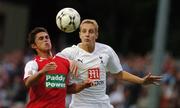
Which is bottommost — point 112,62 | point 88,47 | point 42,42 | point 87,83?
point 87,83

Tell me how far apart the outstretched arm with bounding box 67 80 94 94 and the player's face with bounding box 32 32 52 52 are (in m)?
0.59

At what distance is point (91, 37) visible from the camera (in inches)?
446

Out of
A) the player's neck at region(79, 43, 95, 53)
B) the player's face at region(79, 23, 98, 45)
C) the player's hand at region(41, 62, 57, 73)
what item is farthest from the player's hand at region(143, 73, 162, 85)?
the player's hand at region(41, 62, 57, 73)

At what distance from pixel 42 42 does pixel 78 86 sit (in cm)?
74

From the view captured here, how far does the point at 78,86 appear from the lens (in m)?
11.0

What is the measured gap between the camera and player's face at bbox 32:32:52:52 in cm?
1102

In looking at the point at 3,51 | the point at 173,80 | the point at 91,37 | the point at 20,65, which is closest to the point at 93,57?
the point at 91,37

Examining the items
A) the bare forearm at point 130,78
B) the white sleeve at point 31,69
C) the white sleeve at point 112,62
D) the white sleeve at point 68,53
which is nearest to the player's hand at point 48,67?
the white sleeve at point 31,69

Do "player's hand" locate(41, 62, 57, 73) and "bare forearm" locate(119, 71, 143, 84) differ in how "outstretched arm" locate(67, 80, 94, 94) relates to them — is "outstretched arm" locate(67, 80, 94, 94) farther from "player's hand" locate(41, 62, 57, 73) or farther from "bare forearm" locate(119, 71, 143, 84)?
"bare forearm" locate(119, 71, 143, 84)

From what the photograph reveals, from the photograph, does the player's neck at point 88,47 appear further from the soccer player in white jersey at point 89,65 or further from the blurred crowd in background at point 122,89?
the blurred crowd in background at point 122,89

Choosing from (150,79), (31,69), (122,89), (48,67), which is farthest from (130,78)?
(122,89)

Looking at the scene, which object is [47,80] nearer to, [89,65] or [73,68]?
[73,68]

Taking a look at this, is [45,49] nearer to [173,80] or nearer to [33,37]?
[33,37]

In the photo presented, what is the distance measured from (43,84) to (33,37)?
27.3 inches
